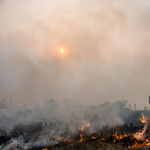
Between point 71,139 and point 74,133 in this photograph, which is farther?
point 74,133

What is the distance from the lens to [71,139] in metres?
36.7

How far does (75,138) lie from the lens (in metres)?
37.2

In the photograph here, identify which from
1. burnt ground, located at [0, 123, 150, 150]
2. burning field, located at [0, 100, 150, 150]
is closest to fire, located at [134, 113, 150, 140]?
burning field, located at [0, 100, 150, 150]

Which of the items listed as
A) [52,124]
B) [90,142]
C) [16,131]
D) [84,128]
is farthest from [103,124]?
[16,131]

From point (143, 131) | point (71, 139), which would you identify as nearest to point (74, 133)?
point (71, 139)

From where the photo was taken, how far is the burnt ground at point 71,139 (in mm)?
32844

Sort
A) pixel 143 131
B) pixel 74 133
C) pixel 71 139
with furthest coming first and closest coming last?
pixel 143 131 < pixel 74 133 < pixel 71 139

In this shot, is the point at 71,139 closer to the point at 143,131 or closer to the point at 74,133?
the point at 74,133

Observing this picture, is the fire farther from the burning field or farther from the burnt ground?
the burnt ground

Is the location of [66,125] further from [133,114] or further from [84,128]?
[133,114]

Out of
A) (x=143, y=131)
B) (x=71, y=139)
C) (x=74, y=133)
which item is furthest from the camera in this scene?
(x=143, y=131)

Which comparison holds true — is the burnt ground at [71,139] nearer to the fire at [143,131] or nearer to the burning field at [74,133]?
the burning field at [74,133]

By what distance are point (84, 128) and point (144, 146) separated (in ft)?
56.6

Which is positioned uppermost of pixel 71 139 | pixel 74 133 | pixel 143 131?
pixel 74 133
